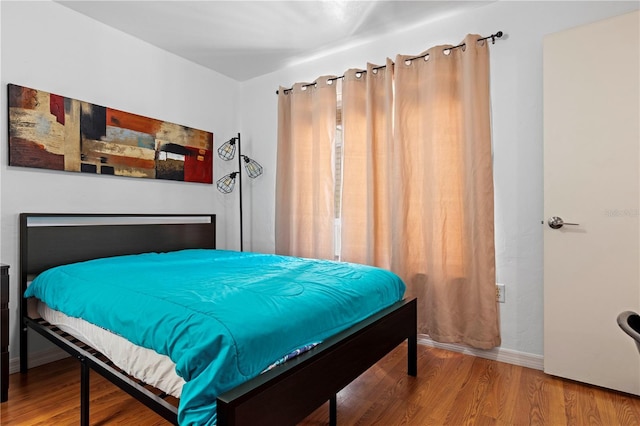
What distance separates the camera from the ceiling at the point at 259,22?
2.58m

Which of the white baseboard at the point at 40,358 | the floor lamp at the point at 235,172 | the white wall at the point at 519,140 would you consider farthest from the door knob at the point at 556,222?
the white baseboard at the point at 40,358

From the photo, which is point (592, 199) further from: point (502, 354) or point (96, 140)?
point (96, 140)

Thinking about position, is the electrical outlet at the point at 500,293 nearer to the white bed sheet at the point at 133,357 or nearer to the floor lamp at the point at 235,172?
the white bed sheet at the point at 133,357

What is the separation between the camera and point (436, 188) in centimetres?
267

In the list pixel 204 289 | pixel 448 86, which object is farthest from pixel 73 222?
pixel 448 86

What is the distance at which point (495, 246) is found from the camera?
253cm

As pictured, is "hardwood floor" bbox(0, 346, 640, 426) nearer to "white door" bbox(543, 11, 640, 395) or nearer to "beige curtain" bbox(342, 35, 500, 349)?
"white door" bbox(543, 11, 640, 395)

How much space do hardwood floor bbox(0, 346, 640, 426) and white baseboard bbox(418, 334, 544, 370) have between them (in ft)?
0.19

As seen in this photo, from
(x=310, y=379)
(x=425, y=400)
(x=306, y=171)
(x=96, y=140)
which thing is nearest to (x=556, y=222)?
(x=425, y=400)

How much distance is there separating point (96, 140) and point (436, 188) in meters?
2.57

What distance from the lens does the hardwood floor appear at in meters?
1.79

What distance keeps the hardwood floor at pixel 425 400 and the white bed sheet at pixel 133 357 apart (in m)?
0.44

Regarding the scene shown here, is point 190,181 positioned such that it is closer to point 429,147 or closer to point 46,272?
point 46,272

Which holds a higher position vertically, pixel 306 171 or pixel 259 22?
pixel 259 22
